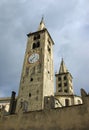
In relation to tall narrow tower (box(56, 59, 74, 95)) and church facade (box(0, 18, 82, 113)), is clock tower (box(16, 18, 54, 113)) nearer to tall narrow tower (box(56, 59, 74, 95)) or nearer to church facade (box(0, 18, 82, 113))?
church facade (box(0, 18, 82, 113))

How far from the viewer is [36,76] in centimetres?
3241

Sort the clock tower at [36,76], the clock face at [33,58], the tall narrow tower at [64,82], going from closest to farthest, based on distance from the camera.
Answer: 1. the clock tower at [36,76]
2. the clock face at [33,58]
3. the tall narrow tower at [64,82]

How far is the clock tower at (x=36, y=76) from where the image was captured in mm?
28962

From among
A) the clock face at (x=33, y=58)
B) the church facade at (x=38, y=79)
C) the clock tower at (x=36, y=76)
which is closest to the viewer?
the church facade at (x=38, y=79)

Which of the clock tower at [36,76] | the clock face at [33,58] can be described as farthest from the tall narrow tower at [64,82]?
the clock face at [33,58]

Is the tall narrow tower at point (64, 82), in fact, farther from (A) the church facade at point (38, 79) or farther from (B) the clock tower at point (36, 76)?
(B) the clock tower at point (36, 76)

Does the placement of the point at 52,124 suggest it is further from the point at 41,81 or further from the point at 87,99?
the point at 41,81

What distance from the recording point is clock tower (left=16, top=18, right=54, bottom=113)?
29.0 m

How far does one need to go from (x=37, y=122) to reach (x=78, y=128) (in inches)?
186

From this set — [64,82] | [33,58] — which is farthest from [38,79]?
[64,82]

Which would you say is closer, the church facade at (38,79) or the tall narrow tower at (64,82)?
the church facade at (38,79)

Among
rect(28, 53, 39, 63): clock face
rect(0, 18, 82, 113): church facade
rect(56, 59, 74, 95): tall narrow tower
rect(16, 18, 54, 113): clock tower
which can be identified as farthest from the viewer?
rect(56, 59, 74, 95): tall narrow tower

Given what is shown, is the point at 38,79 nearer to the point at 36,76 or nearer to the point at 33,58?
the point at 36,76

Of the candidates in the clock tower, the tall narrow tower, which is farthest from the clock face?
the tall narrow tower
